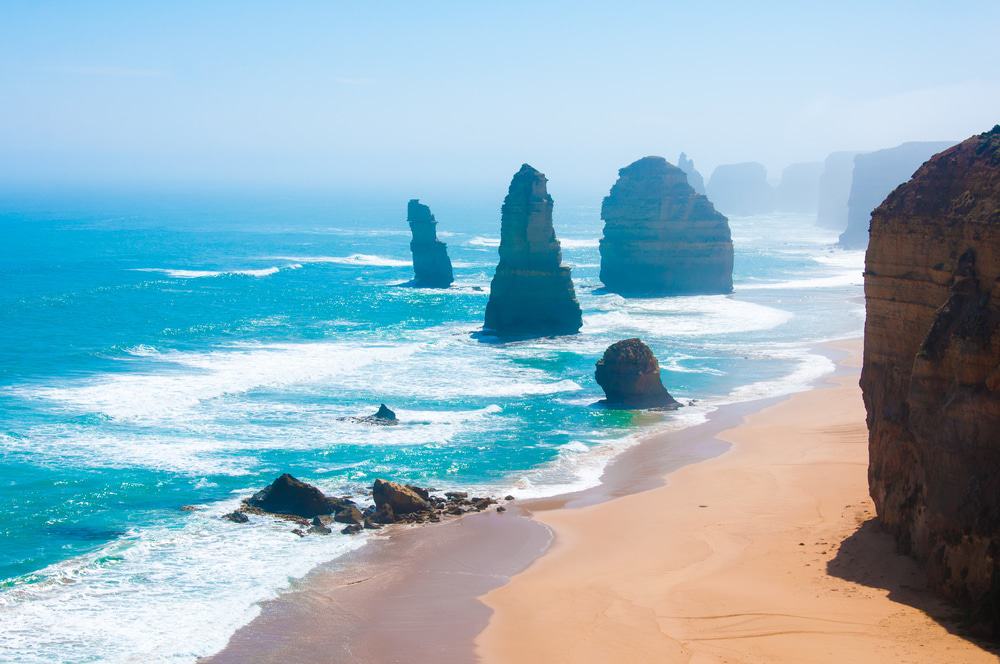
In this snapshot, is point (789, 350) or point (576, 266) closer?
point (789, 350)

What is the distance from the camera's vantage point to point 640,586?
70.3 feet

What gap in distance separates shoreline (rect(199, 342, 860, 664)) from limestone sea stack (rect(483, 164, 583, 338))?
28.0 m

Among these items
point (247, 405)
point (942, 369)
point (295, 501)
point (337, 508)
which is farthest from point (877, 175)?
point (942, 369)

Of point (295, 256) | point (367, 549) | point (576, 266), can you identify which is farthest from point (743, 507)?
point (295, 256)

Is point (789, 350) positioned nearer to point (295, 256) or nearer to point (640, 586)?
point (640, 586)

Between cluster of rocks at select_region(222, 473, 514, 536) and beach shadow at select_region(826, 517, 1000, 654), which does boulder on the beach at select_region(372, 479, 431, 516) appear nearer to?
cluster of rocks at select_region(222, 473, 514, 536)

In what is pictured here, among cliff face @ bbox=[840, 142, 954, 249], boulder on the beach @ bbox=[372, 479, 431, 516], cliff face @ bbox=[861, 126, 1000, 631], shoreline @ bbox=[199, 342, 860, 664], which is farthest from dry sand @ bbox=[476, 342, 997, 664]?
cliff face @ bbox=[840, 142, 954, 249]

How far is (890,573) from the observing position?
62.1ft

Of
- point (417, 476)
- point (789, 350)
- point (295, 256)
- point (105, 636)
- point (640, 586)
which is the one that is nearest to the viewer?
point (105, 636)

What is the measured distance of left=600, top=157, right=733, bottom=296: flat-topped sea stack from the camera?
266 ft

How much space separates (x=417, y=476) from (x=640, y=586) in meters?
11.9

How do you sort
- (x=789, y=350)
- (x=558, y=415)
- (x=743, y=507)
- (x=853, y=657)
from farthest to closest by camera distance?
1. (x=789, y=350)
2. (x=558, y=415)
3. (x=743, y=507)
4. (x=853, y=657)

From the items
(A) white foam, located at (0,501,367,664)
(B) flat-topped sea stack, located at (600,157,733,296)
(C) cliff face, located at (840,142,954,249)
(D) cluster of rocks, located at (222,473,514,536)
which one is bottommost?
(A) white foam, located at (0,501,367,664)

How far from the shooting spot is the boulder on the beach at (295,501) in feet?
90.9
